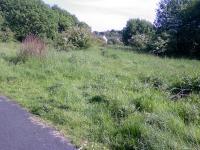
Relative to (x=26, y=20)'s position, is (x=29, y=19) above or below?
above

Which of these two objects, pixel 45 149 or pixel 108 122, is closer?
pixel 45 149

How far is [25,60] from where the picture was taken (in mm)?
18062

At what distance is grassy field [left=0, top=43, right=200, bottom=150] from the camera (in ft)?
24.5

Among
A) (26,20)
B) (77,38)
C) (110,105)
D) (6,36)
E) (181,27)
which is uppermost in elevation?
(26,20)

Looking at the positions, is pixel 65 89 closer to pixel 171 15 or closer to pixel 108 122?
pixel 108 122

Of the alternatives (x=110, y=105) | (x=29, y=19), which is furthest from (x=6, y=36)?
(x=110, y=105)

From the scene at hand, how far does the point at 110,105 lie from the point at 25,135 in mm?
2559

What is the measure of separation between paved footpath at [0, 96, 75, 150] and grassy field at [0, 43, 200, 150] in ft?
0.98

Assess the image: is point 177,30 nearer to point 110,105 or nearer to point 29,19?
point 29,19

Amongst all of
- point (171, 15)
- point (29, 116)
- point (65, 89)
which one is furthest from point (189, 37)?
point (29, 116)

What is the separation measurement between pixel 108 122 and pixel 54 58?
35.1 ft

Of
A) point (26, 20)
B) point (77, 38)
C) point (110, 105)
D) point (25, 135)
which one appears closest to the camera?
point (25, 135)

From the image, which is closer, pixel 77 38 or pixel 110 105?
pixel 110 105

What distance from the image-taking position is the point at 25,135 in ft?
26.7
